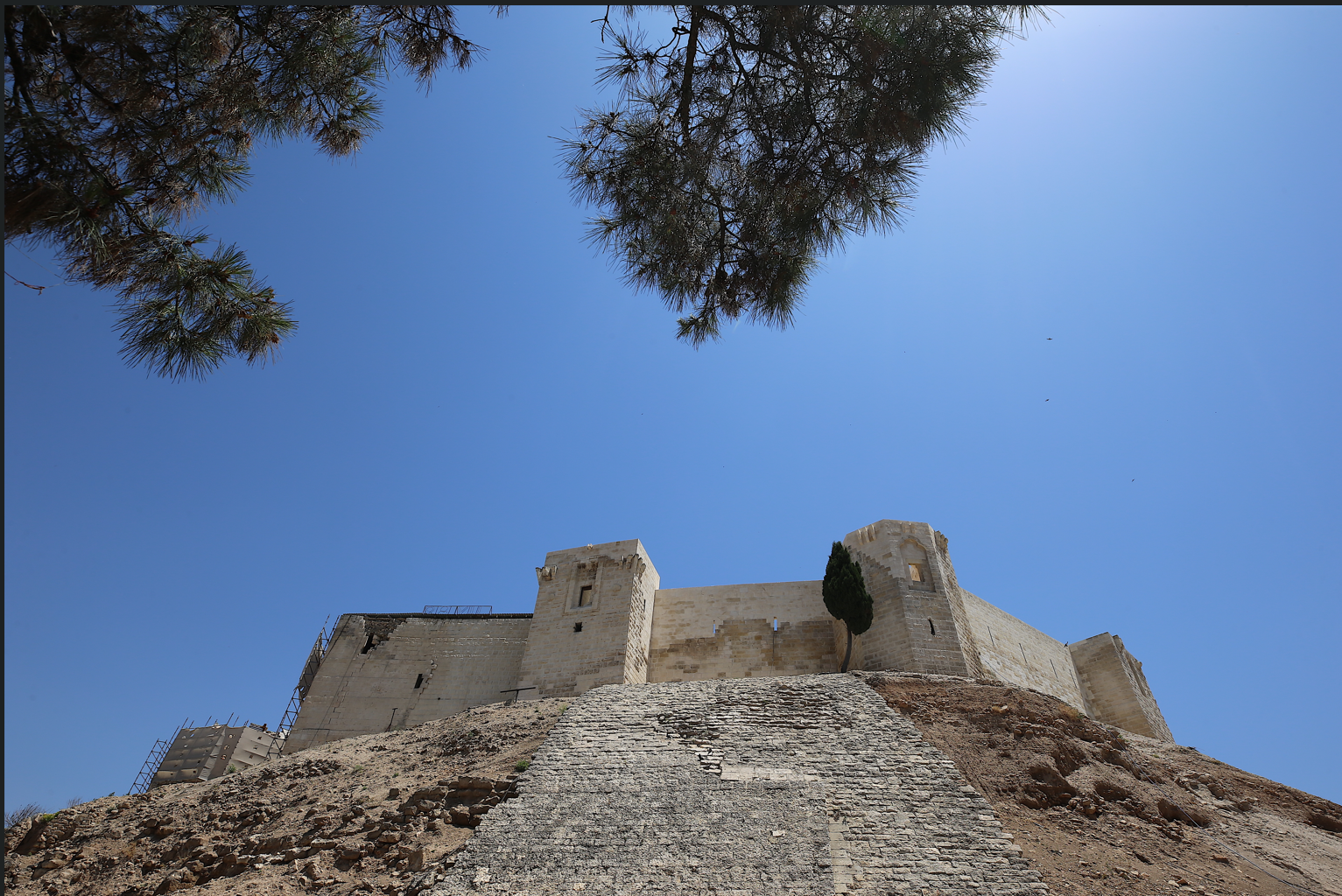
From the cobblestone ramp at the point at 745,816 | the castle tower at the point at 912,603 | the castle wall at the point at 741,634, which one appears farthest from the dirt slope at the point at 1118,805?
the castle wall at the point at 741,634

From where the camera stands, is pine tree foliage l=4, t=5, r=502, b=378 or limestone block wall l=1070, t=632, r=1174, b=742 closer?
pine tree foliage l=4, t=5, r=502, b=378

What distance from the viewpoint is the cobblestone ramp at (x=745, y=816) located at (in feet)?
25.9

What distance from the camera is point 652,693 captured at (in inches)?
568

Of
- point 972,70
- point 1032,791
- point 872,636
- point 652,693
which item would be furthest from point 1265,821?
point 972,70

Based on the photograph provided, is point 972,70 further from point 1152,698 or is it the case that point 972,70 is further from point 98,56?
point 1152,698

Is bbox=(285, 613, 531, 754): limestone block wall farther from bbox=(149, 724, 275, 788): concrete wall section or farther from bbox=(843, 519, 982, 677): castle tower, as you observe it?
bbox=(843, 519, 982, 677): castle tower

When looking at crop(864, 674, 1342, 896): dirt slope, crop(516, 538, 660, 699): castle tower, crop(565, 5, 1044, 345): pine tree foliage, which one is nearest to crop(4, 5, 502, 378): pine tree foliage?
crop(565, 5, 1044, 345): pine tree foliage

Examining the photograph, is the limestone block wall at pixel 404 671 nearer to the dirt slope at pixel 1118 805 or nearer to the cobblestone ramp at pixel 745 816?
the cobblestone ramp at pixel 745 816

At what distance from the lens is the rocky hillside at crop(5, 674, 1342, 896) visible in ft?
27.7

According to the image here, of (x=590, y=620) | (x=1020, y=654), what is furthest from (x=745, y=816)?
(x=1020, y=654)

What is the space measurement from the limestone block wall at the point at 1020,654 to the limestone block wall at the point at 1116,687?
33 centimetres

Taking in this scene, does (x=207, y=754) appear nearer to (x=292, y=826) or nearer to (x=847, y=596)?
(x=292, y=826)

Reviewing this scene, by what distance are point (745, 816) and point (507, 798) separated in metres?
3.41

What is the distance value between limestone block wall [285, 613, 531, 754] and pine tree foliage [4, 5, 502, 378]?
1487 centimetres
